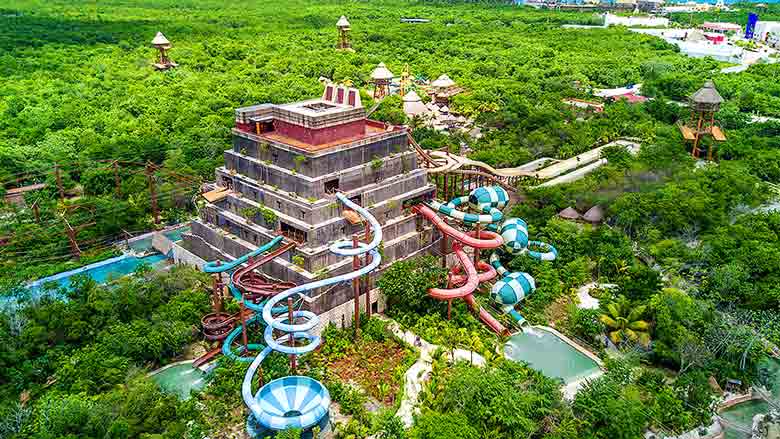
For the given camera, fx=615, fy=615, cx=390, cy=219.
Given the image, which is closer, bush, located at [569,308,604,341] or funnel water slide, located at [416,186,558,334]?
bush, located at [569,308,604,341]

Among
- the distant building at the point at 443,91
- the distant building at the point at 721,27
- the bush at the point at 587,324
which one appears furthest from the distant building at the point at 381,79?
the distant building at the point at 721,27

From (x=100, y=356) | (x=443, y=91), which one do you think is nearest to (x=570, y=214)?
(x=100, y=356)

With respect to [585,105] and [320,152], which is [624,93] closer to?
[585,105]

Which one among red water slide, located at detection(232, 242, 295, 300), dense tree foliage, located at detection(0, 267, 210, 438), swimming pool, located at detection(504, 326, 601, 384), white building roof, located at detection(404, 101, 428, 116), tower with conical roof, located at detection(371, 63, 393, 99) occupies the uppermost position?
tower with conical roof, located at detection(371, 63, 393, 99)

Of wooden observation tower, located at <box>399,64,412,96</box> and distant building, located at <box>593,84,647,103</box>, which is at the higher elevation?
wooden observation tower, located at <box>399,64,412,96</box>

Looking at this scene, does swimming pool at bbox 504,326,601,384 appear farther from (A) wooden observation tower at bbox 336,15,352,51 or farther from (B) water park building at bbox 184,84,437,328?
(A) wooden observation tower at bbox 336,15,352,51

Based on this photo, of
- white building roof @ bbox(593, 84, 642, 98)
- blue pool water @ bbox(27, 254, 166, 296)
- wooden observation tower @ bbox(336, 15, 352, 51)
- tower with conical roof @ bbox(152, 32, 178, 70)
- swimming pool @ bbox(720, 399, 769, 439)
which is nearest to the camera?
swimming pool @ bbox(720, 399, 769, 439)

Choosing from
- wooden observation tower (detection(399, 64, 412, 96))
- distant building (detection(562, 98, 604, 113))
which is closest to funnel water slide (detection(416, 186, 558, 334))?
distant building (detection(562, 98, 604, 113))

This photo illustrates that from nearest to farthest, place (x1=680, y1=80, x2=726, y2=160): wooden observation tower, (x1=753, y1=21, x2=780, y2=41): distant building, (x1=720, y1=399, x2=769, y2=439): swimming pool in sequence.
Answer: (x1=720, y1=399, x2=769, y2=439): swimming pool
(x1=680, y1=80, x2=726, y2=160): wooden observation tower
(x1=753, y1=21, x2=780, y2=41): distant building
